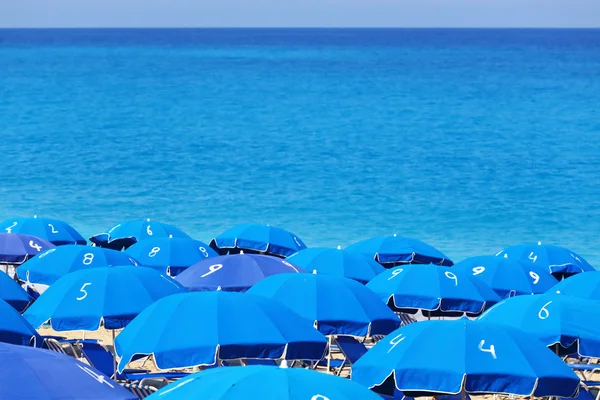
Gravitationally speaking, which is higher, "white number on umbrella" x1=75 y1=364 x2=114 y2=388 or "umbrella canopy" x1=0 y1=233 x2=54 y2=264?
"white number on umbrella" x1=75 y1=364 x2=114 y2=388

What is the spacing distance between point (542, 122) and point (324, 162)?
1800 centimetres

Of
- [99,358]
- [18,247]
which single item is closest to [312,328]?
[99,358]

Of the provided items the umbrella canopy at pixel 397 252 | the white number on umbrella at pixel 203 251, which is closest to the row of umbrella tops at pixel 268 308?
the white number on umbrella at pixel 203 251

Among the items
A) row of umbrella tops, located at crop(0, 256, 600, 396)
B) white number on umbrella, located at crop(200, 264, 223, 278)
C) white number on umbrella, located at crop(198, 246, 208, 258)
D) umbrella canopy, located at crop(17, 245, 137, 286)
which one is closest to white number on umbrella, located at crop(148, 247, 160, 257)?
white number on umbrella, located at crop(198, 246, 208, 258)

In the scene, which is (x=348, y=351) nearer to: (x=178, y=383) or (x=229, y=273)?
(x=229, y=273)

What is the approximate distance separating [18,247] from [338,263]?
4.01 metres

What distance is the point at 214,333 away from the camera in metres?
8.82

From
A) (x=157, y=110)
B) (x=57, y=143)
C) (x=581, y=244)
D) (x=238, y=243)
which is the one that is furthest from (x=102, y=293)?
(x=157, y=110)

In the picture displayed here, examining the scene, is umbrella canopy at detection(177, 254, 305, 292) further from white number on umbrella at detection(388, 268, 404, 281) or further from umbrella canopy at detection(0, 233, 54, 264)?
umbrella canopy at detection(0, 233, 54, 264)

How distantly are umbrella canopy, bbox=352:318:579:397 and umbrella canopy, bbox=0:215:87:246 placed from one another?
29.9 ft

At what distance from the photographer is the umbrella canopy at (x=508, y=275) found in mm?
13969

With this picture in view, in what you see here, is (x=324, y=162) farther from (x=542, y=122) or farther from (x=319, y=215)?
(x=542, y=122)

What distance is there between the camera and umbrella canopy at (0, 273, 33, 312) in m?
10.8

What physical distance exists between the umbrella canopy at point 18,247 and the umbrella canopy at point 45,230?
145 centimetres
